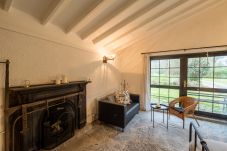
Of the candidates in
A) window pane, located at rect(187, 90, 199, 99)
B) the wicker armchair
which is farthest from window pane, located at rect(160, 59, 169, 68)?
the wicker armchair

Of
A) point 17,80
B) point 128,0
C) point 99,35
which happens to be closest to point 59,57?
point 17,80

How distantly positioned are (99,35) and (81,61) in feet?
2.69

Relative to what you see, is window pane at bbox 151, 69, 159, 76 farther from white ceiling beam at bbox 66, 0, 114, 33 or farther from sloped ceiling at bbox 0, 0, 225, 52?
white ceiling beam at bbox 66, 0, 114, 33

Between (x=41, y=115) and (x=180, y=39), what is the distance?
4161 mm

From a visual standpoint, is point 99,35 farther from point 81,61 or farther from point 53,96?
point 53,96

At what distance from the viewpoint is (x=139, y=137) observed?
2.77 m

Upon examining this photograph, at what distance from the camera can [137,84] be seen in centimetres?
474

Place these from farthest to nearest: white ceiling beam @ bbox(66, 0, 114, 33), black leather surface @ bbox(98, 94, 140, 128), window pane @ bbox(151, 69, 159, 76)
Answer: window pane @ bbox(151, 69, 159, 76)
black leather surface @ bbox(98, 94, 140, 128)
white ceiling beam @ bbox(66, 0, 114, 33)

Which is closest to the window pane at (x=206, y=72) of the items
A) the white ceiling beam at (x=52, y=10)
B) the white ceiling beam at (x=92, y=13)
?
the white ceiling beam at (x=92, y=13)

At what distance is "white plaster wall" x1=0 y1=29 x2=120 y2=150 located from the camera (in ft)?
6.13

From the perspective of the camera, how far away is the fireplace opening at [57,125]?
2217 mm

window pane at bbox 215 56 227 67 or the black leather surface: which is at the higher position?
window pane at bbox 215 56 227 67

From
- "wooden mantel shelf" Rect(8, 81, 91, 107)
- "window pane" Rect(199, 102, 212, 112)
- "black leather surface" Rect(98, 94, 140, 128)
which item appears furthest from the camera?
"window pane" Rect(199, 102, 212, 112)

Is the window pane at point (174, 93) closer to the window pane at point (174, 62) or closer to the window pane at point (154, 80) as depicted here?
the window pane at point (154, 80)
